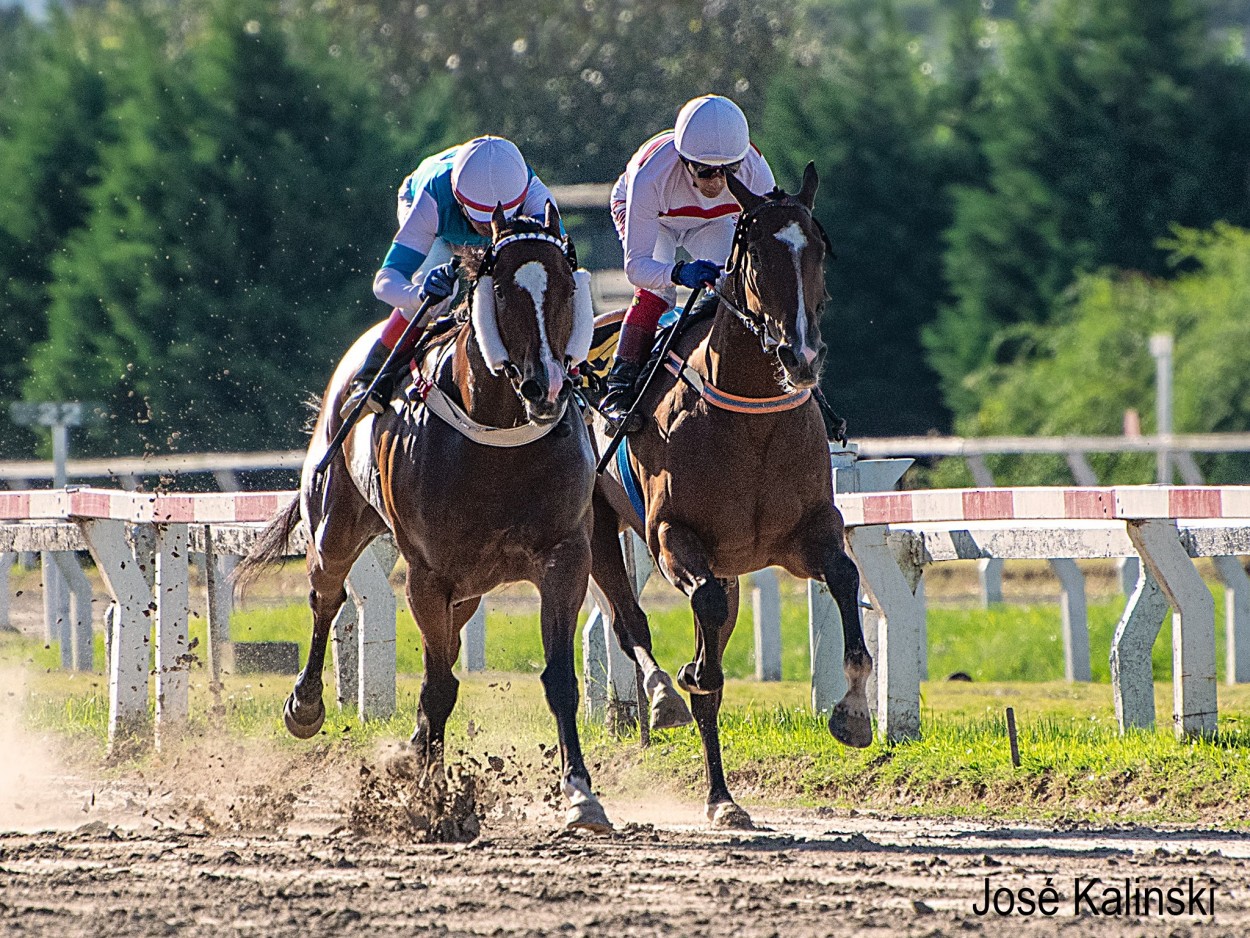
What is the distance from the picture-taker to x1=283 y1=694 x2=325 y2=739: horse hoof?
7.94m

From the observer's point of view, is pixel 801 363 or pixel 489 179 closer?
pixel 801 363

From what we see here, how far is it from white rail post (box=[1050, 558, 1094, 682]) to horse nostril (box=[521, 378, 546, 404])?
5534 millimetres

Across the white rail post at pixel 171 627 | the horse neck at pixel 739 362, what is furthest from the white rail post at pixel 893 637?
the white rail post at pixel 171 627

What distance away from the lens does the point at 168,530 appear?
29.4 ft

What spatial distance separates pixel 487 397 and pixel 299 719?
1849 millimetres

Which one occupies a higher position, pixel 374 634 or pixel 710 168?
pixel 710 168

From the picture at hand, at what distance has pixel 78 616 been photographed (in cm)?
1173

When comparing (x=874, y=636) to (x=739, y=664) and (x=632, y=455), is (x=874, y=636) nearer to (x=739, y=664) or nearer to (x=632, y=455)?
(x=632, y=455)

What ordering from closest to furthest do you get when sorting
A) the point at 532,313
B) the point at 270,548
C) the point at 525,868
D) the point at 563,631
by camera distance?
the point at 525,868
the point at 532,313
the point at 563,631
the point at 270,548

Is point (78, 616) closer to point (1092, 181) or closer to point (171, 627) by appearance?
point (171, 627)

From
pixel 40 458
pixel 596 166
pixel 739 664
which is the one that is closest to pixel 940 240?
pixel 596 166

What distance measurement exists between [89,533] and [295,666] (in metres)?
1.11

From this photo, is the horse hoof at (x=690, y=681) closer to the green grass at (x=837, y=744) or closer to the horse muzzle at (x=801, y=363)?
the green grass at (x=837, y=744)

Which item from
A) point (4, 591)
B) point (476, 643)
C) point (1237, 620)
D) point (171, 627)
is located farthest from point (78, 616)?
point (1237, 620)
